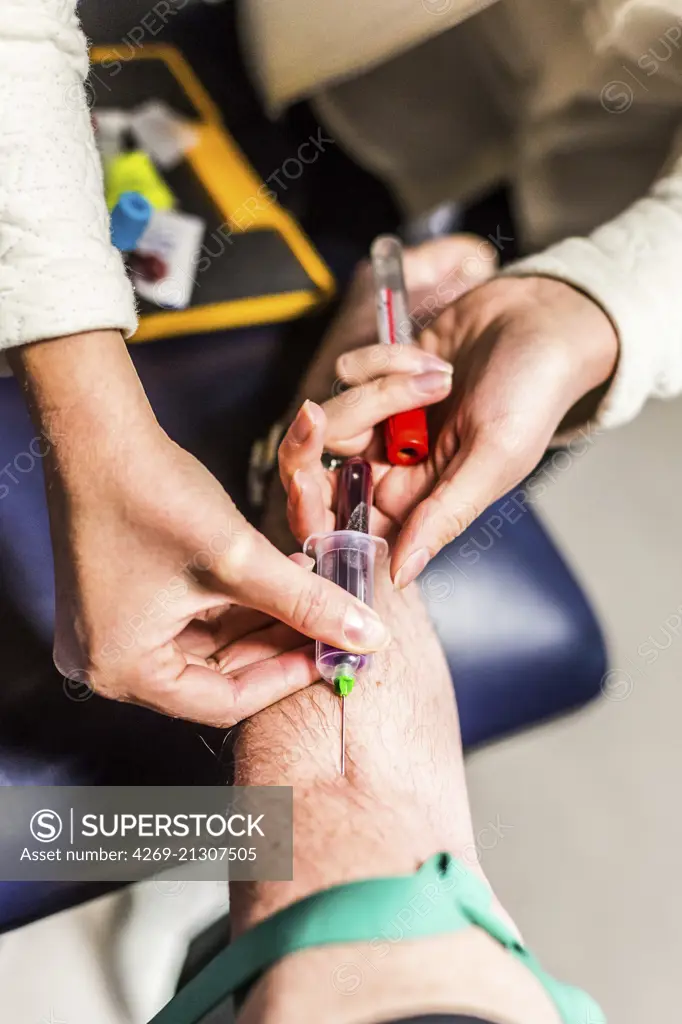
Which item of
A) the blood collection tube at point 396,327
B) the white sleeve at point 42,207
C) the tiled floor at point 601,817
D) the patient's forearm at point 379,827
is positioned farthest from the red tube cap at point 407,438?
the tiled floor at point 601,817

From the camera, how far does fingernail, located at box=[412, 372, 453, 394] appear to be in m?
0.60

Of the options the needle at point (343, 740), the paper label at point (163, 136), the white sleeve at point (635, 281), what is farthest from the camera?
the paper label at point (163, 136)

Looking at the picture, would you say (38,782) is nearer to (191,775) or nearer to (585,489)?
(191,775)

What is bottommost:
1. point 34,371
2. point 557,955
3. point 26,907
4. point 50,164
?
point 557,955

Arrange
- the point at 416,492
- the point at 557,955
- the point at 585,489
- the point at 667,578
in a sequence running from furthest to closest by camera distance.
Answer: the point at 585,489, the point at 667,578, the point at 557,955, the point at 416,492

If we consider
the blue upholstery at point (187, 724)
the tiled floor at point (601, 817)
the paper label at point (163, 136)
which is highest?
the paper label at point (163, 136)

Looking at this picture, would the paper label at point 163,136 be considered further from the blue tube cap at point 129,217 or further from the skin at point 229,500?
the skin at point 229,500

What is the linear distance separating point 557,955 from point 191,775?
1.40ft

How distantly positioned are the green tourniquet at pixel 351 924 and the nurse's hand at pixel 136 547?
0.14 metres

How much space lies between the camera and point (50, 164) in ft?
1.55

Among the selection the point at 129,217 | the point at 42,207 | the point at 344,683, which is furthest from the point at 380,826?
the point at 129,217

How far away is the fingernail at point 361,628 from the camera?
1.53 ft

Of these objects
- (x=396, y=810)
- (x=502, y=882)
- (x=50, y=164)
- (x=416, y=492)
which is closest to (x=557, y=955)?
(x=502, y=882)

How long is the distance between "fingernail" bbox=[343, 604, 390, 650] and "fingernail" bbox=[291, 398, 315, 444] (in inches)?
5.2
